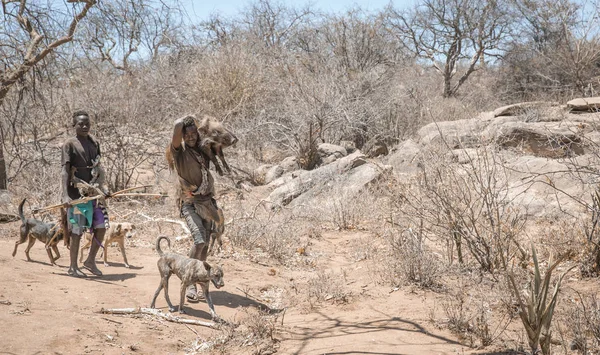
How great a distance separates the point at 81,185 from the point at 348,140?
10.4m

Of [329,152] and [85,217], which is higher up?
[329,152]

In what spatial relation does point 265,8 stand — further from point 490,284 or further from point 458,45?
point 490,284

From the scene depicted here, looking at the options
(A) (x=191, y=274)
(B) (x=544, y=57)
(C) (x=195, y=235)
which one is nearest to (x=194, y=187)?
(C) (x=195, y=235)

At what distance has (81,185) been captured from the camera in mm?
5945

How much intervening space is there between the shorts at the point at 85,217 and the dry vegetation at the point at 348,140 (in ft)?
3.76

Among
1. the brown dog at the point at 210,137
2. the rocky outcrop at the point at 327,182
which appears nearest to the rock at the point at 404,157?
the rocky outcrop at the point at 327,182

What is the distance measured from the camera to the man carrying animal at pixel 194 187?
5.38 m

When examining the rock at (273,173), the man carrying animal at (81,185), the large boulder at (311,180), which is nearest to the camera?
the man carrying animal at (81,185)

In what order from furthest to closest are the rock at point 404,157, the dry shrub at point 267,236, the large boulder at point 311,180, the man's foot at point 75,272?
the rock at point 404,157, the large boulder at point 311,180, the dry shrub at point 267,236, the man's foot at point 75,272

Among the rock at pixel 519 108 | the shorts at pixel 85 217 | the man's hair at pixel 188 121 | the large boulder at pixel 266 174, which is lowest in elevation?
the shorts at pixel 85 217

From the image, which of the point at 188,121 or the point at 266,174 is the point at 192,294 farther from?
the point at 266,174

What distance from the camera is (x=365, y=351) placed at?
4.17 metres

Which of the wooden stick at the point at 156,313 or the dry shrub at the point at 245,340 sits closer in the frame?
the dry shrub at the point at 245,340

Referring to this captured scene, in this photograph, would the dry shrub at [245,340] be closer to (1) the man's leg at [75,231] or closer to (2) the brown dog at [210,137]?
(2) the brown dog at [210,137]
